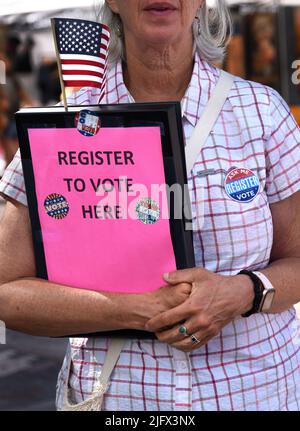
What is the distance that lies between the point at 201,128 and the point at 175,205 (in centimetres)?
24

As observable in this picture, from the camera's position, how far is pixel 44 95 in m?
15.4

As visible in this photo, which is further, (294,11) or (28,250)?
(294,11)

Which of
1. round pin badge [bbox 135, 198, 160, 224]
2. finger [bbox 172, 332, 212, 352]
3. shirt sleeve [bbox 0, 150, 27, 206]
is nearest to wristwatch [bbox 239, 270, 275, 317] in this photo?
finger [bbox 172, 332, 212, 352]

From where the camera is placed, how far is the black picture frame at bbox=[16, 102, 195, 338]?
1934 millimetres

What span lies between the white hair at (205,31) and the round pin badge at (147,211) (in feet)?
1.59

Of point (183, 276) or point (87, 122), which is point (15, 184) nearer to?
point (87, 122)

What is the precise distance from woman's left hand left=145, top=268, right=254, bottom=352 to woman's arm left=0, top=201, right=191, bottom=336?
0.08ft

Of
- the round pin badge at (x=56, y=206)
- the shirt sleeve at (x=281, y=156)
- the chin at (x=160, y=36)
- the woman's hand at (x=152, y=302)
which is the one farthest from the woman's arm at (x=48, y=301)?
the chin at (x=160, y=36)

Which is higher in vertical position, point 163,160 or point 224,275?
point 163,160

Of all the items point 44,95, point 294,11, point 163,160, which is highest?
point 163,160

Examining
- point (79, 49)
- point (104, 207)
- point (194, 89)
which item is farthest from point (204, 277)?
point (79, 49)

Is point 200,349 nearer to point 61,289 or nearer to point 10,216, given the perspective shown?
point 61,289

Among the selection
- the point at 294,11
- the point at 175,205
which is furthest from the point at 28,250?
the point at 294,11

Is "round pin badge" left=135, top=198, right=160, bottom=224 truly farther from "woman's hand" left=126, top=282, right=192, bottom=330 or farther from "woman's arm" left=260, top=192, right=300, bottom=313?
"woman's arm" left=260, top=192, right=300, bottom=313
